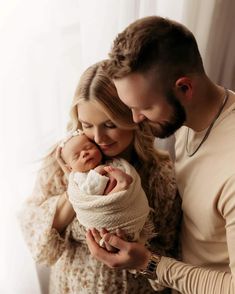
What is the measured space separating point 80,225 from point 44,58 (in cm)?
48

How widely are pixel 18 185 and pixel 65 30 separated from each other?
49cm

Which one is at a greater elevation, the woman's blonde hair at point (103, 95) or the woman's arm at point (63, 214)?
the woman's blonde hair at point (103, 95)

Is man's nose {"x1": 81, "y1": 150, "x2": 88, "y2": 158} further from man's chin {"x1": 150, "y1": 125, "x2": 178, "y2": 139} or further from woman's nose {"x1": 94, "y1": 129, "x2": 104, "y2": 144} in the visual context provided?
man's chin {"x1": 150, "y1": 125, "x2": 178, "y2": 139}

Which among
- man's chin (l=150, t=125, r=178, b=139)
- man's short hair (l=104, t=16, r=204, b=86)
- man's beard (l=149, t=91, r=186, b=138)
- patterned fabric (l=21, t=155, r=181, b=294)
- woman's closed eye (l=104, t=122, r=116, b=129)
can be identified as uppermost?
man's short hair (l=104, t=16, r=204, b=86)

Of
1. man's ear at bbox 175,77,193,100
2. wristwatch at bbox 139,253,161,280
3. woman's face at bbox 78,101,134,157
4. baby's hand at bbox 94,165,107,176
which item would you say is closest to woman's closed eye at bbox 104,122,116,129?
woman's face at bbox 78,101,134,157

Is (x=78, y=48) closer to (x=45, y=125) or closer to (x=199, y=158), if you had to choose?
(x=45, y=125)

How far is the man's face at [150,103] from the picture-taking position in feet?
3.33

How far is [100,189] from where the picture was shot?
1.12 m

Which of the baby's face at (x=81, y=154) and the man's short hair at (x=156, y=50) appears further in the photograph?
the baby's face at (x=81, y=154)

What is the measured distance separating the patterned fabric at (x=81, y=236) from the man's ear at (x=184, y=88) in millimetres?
324

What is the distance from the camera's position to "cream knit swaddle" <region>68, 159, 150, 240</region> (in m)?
1.09

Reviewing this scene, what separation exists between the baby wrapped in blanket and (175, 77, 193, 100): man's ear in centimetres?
26

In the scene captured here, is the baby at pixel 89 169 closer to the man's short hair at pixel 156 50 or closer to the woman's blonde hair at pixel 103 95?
the woman's blonde hair at pixel 103 95

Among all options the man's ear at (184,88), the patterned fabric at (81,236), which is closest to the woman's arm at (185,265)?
the patterned fabric at (81,236)
